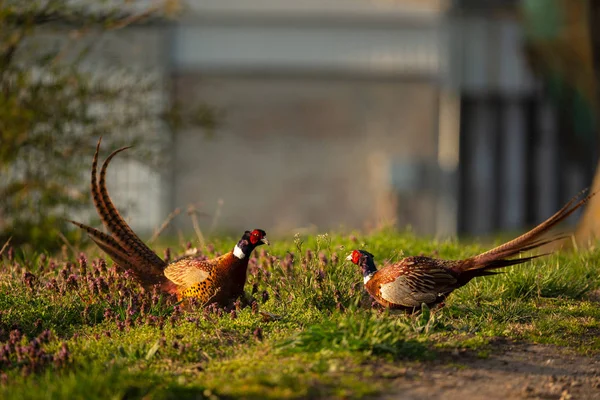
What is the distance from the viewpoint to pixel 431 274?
5.83 metres

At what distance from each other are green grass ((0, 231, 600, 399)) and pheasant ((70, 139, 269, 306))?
123 mm

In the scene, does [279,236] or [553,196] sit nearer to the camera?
[279,236]

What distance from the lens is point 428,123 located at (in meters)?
17.0

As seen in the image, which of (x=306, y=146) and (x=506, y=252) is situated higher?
(x=306, y=146)

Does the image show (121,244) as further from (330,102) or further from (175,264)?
(330,102)

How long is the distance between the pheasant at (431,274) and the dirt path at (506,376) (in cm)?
50

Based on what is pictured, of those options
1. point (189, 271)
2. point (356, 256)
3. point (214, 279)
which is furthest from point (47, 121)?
point (356, 256)

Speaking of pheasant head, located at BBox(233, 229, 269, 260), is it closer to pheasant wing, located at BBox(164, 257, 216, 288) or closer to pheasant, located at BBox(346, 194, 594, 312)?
pheasant wing, located at BBox(164, 257, 216, 288)

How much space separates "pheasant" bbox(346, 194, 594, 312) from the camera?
579 cm

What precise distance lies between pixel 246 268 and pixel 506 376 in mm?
1870

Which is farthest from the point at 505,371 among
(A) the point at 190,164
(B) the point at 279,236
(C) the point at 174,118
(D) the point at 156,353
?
(A) the point at 190,164

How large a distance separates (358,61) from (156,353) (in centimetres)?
1208

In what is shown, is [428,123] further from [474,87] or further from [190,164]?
[190,164]

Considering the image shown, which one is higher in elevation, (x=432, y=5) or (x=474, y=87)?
(x=432, y=5)
